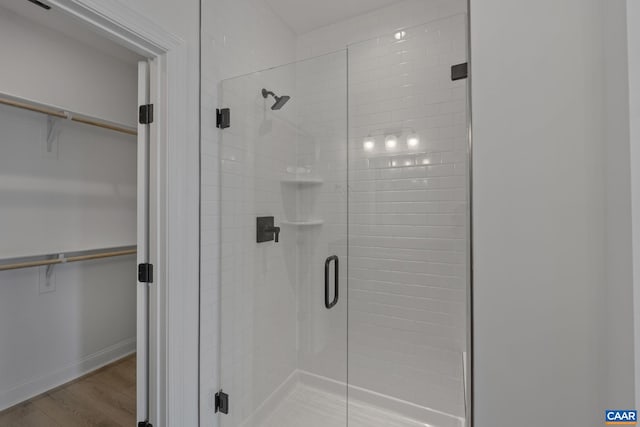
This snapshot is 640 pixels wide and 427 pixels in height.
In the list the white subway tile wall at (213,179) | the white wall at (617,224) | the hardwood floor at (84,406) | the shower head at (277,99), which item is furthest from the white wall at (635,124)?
the hardwood floor at (84,406)

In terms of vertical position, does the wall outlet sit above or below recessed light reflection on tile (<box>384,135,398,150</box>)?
below

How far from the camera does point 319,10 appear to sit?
196cm

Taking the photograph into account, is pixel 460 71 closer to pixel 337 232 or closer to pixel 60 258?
pixel 337 232

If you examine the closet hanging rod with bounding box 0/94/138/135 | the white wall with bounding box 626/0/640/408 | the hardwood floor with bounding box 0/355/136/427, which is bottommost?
the hardwood floor with bounding box 0/355/136/427

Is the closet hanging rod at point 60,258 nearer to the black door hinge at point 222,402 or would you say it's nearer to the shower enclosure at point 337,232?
the shower enclosure at point 337,232

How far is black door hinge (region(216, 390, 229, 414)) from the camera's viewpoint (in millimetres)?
1526

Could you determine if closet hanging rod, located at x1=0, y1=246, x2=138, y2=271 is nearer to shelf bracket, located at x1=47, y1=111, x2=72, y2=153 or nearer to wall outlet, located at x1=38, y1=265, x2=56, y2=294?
wall outlet, located at x1=38, y1=265, x2=56, y2=294

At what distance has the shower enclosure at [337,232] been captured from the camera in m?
1.55

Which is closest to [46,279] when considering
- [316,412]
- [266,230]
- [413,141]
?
[266,230]

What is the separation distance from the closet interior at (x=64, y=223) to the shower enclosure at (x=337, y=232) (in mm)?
1101

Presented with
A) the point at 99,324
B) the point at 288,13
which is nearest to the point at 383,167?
the point at 288,13

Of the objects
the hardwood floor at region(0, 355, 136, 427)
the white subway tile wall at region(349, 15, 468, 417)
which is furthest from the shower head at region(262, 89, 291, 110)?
the hardwood floor at region(0, 355, 136, 427)

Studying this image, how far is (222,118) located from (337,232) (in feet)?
2.94

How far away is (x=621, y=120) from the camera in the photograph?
0.60 m
